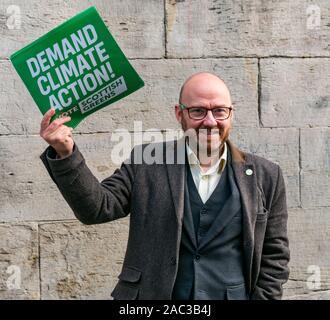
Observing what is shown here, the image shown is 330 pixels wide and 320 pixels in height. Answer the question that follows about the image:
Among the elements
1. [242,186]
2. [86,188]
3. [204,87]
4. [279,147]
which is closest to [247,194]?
[242,186]

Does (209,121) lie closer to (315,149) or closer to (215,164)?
(215,164)

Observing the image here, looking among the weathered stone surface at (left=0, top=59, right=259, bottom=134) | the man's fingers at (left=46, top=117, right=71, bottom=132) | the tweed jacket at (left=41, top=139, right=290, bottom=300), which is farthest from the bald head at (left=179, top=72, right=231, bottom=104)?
the weathered stone surface at (left=0, top=59, right=259, bottom=134)

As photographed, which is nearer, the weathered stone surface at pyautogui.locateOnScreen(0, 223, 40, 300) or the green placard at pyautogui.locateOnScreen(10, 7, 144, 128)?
the green placard at pyautogui.locateOnScreen(10, 7, 144, 128)

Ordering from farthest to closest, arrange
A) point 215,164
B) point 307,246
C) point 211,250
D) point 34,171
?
point 307,246
point 34,171
point 215,164
point 211,250

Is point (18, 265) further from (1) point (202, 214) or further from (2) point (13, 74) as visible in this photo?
(1) point (202, 214)

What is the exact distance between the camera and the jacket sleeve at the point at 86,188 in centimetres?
251

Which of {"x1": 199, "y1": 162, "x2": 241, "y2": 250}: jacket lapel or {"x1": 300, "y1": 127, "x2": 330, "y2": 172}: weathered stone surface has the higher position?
{"x1": 300, "y1": 127, "x2": 330, "y2": 172}: weathered stone surface

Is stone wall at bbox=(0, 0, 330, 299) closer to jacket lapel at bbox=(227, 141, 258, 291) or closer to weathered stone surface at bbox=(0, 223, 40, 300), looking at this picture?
weathered stone surface at bbox=(0, 223, 40, 300)

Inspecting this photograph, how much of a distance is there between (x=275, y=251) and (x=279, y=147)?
1752 mm

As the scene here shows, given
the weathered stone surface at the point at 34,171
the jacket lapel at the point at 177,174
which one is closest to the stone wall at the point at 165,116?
the weathered stone surface at the point at 34,171

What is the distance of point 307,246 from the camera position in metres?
4.61

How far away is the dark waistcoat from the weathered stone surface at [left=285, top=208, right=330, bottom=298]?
2.00 meters

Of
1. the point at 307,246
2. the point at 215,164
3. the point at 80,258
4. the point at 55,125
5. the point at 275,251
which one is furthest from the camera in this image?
the point at 307,246

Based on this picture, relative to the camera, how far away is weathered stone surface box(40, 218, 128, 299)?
4320 millimetres
